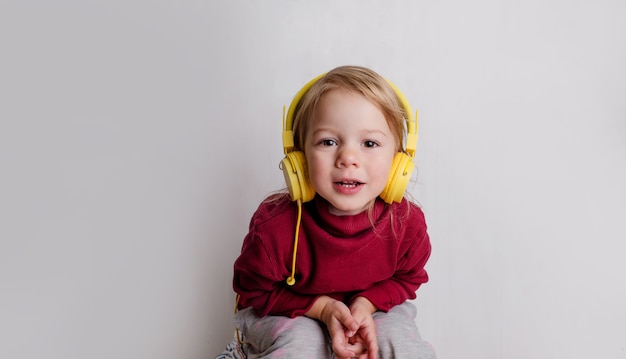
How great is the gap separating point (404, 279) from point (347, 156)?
360 millimetres

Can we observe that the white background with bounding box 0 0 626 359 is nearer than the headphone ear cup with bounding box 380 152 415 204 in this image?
No

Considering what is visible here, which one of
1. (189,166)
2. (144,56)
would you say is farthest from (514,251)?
(144,56)

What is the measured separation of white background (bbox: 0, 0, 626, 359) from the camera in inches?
77.8

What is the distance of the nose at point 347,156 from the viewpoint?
1.48m

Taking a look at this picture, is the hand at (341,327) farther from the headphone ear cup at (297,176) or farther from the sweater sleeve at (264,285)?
the headphone ear cup at (297,176)

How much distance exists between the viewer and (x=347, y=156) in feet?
4.86

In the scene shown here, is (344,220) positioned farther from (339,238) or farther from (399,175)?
(399,175)

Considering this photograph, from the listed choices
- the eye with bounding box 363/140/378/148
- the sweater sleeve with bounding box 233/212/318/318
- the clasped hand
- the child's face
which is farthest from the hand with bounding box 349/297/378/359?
the eye with bounding box 363/140/378/148

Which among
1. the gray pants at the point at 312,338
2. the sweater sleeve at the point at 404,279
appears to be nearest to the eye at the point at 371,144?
the sweater sleeve at the point at 404,279

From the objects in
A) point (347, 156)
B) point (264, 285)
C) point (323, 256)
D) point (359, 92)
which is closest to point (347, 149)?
point (347, 156)

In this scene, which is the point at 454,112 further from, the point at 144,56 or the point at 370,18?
the point at 144,56

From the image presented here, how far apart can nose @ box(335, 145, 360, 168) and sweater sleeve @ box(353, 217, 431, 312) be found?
26cm

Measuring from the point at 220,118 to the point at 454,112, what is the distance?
25.8 inches

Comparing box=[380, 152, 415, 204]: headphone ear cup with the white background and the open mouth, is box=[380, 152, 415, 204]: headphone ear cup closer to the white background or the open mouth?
the open mouth
